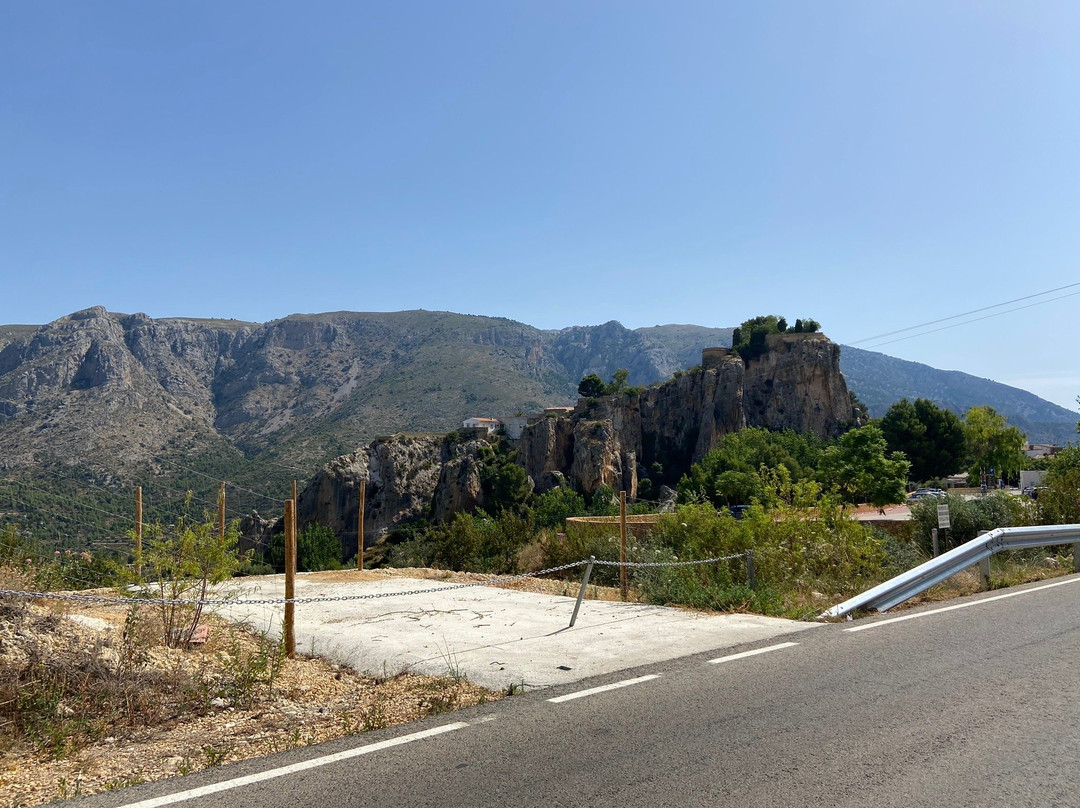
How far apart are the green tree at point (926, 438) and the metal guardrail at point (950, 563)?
Answer: 63.5 metres

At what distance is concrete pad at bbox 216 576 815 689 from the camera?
725 centimetres

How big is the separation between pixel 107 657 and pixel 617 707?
4184mm

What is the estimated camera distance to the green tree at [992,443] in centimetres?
7238

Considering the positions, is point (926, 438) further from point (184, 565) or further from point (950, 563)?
point (184, 565)

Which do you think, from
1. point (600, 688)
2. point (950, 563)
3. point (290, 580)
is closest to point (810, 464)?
point (950, 563)

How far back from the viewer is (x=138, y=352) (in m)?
166

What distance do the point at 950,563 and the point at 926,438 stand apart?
6957cm

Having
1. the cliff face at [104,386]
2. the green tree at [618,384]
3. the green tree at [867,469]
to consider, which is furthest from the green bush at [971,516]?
the cliff face at [104,386]

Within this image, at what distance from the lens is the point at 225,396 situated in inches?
6560

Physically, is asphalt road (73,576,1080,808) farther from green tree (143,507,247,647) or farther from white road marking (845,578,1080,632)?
green tree (143,507,247,647)

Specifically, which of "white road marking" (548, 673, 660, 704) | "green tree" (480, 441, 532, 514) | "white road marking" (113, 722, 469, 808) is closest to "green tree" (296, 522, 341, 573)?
"green tree" (480, 441, 532, 514)

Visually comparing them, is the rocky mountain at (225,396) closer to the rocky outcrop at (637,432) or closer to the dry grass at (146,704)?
the rocky outcrop at (637,432)

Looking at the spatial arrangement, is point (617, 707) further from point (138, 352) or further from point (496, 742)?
point (138, 352)

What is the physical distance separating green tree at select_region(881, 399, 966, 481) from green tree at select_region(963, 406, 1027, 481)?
161 cm
